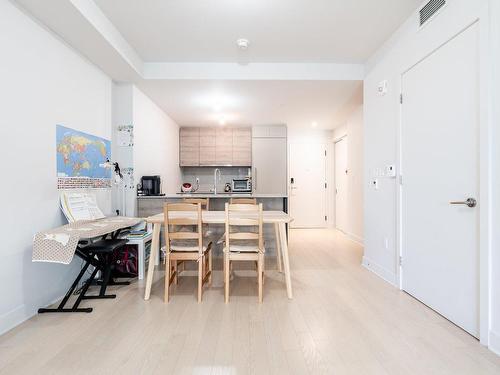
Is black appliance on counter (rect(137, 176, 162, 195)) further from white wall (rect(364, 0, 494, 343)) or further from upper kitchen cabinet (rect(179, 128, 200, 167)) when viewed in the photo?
white wall (rect(364, 0, 494, 343))

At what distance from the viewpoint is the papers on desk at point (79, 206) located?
2662 mm

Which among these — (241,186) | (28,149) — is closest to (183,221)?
(28,149)

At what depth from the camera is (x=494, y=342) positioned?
1773mm

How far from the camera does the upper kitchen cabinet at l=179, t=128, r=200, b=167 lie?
252 inches

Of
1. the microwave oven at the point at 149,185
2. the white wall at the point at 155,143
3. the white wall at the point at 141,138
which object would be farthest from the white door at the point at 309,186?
the microwave oven at the point at 149,185

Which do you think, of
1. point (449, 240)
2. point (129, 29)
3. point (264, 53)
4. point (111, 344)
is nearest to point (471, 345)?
point (449, 240)

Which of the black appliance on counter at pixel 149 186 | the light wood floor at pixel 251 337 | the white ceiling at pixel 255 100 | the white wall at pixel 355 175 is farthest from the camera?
the white wall at pixel 355 175

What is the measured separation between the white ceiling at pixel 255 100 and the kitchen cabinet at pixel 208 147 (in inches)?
10.3

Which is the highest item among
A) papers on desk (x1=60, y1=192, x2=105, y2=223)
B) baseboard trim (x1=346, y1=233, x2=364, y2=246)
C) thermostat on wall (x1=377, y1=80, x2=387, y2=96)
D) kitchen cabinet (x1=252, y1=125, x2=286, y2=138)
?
kitchen cabinet (x1=252, y1=125, x2=286, y2=138)

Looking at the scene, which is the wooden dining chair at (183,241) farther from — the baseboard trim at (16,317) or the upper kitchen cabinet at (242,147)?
the upper kitchen cabinet at (242,147)

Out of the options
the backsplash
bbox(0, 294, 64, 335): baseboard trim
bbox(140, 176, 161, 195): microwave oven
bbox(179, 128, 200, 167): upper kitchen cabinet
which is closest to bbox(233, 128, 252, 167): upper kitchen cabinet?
the backsplash

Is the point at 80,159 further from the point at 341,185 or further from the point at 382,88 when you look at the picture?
the point at 341,185

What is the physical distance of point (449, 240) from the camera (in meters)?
2.16

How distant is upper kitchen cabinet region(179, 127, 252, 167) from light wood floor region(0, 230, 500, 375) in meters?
3.90
